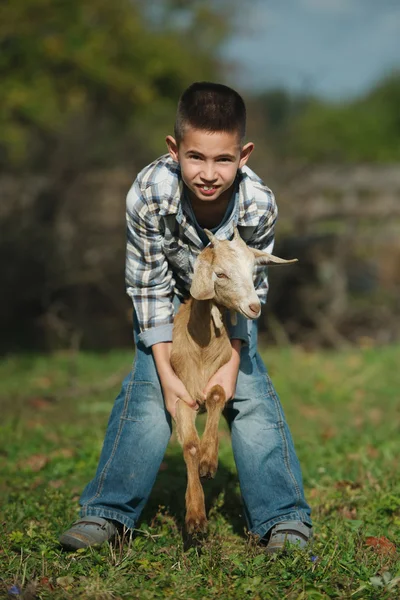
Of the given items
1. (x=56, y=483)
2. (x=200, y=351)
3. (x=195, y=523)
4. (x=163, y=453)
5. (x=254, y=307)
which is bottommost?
(x=56, y=483)

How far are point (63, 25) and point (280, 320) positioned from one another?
547 centimetres

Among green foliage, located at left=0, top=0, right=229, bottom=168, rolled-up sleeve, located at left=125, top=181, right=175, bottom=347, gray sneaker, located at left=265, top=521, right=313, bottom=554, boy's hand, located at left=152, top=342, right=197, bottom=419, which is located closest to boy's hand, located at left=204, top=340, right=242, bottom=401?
boy's hand, located at left=152, top=342, right=197, bottom=419

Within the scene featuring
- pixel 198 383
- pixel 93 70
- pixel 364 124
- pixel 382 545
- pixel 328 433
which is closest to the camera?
pixel 198 383

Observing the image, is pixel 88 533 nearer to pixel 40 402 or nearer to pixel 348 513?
pixel 348 513

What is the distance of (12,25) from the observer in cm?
978

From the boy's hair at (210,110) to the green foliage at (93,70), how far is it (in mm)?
6932

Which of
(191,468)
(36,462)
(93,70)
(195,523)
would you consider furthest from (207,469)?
(93,70)

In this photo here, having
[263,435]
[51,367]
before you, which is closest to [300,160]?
[51,367]

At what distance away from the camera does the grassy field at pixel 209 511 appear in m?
3.12

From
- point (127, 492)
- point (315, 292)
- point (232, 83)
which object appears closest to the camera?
point (127, 492)

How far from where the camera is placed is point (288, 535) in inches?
138

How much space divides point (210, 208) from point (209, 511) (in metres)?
1.71

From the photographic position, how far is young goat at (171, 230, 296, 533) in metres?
3.12

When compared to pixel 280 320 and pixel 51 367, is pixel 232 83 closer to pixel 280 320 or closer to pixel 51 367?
pixel 280 320
